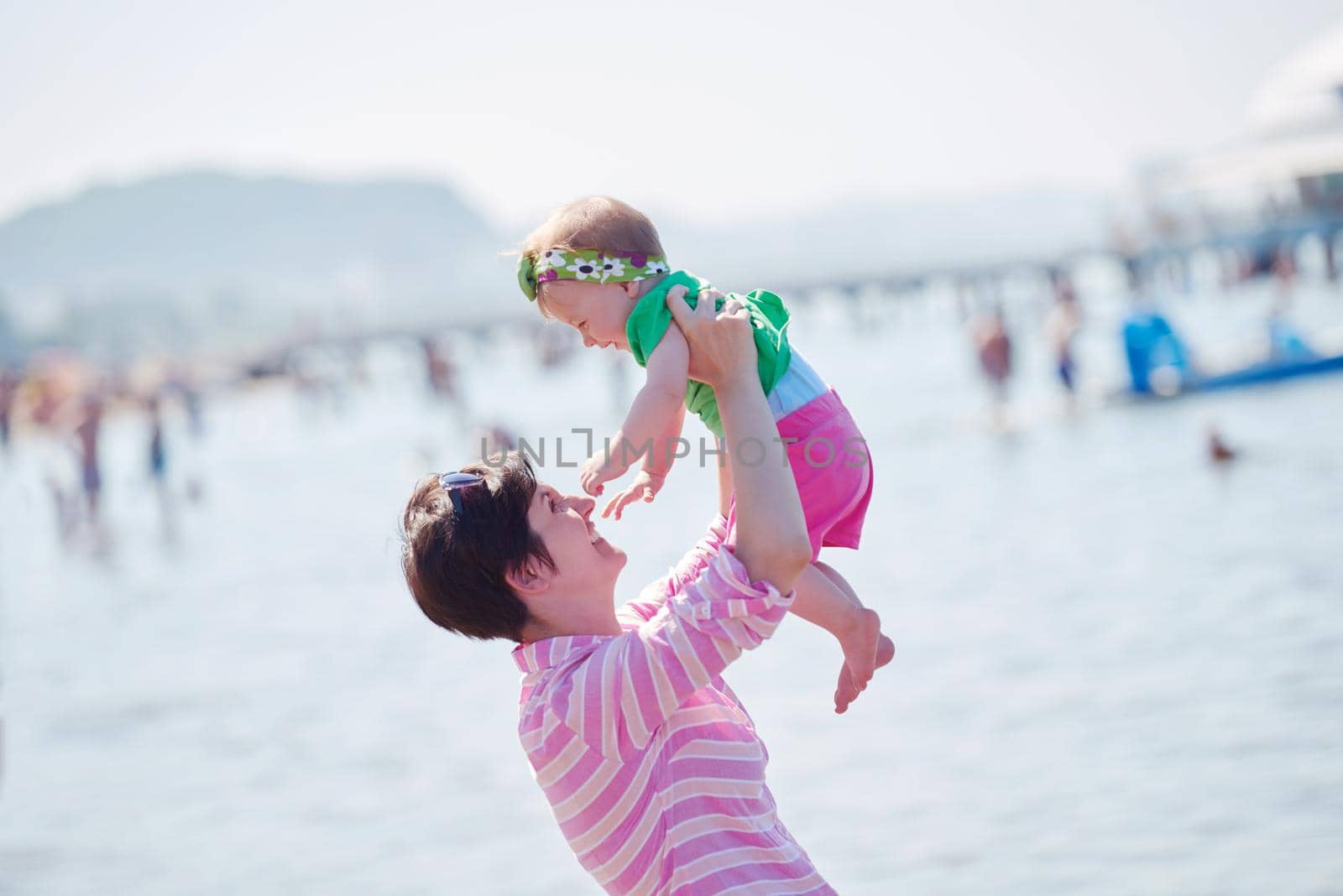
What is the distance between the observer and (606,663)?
1.95 metres

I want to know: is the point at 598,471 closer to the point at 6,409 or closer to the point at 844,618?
the point at 844,618

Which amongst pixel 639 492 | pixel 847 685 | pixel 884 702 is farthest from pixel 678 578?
pixel 884 702

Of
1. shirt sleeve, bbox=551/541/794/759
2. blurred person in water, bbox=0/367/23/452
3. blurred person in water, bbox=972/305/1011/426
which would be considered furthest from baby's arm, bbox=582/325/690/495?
blurred person in water, bbox=0/367/23/452

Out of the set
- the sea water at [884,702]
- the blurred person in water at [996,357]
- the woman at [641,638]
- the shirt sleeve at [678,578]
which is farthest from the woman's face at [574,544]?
the blurred person in water at [996,357]

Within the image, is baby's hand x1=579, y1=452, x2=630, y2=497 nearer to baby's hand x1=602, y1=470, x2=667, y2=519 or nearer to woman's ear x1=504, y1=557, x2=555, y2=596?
baby's hand x1=602, y1=470, x2=667, y2=519

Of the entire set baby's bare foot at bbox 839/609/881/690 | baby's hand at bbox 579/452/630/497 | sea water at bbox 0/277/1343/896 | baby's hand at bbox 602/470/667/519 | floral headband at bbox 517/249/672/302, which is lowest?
sea water at bbox 0/277/1343/896

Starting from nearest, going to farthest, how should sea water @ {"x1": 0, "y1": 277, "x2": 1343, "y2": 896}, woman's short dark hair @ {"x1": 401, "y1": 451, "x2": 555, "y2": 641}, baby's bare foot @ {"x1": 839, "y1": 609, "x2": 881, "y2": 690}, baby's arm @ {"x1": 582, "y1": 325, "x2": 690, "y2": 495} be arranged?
woman's short dark hair @ {"x1": 401, "y1": 451, "x2": 555, "y2": 641}, baby's arm @ {"x1": 582, "y1": 325, "x2": 690, "y2": 495}, baby's bare foot @ {"x1": 839, "y1": 609, "x2": 881, "y2": 690}, sea water @ {"x1": 0, "y1": 277, "x2": 1343, "y2": 896}

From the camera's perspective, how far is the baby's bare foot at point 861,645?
93.4 inches

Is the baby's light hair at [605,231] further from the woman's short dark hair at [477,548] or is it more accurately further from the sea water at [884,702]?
the sea water at [884,702]

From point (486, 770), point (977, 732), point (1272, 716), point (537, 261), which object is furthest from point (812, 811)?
point (537, 261)

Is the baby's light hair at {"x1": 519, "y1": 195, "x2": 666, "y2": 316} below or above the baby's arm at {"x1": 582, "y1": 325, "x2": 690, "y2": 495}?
above

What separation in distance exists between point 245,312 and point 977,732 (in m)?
174

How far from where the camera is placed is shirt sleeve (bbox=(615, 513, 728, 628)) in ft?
6.92

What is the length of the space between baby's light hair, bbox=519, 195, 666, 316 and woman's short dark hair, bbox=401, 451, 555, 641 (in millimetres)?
397
